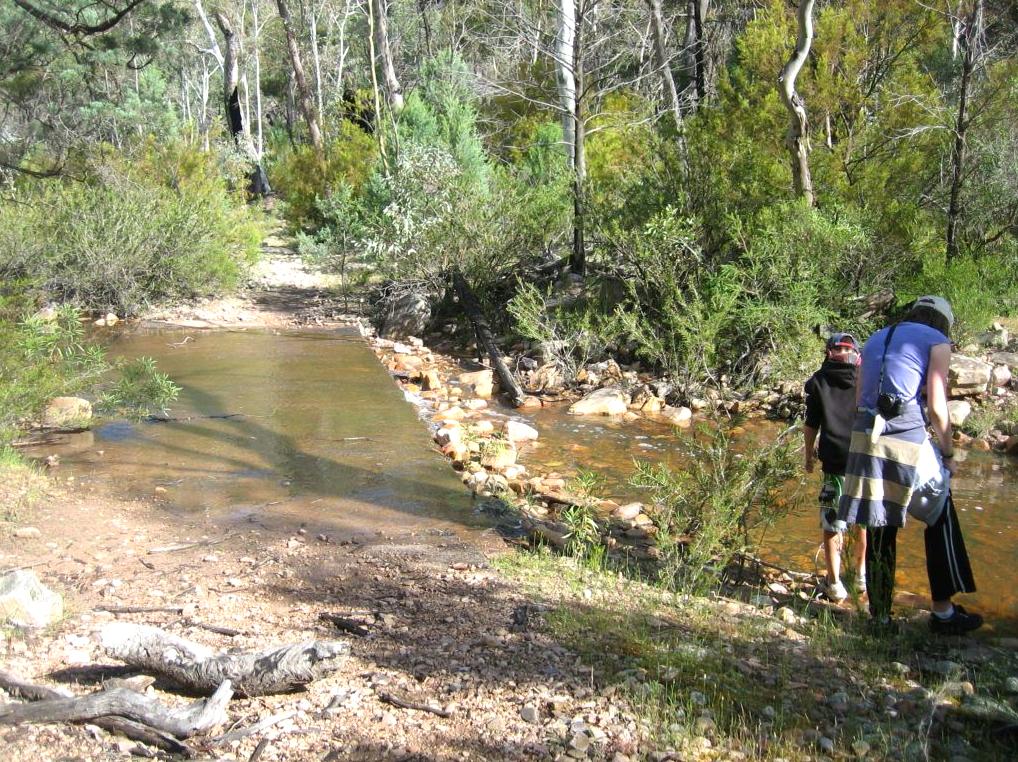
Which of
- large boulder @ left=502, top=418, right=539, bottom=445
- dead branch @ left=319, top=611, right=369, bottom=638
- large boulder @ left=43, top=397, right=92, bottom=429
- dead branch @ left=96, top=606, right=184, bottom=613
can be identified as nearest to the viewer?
dead branch @ left=319, top=611, right=369, bottom=638

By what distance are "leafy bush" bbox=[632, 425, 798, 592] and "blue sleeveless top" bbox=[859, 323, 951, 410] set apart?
84 cm

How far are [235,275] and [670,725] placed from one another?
558 inches

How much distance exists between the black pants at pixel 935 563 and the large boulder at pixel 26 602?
3889 millimetres

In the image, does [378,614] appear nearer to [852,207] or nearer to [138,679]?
[138,679]

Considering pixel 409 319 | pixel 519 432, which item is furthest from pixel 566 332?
pixel 409 319

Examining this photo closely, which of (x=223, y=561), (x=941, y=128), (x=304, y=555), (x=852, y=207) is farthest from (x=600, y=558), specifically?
(x=941, y=128)

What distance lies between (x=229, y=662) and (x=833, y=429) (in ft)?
11.5

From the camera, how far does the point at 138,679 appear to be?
3.30 metres

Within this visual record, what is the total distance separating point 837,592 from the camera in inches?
204

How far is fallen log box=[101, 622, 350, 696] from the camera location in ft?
10.7

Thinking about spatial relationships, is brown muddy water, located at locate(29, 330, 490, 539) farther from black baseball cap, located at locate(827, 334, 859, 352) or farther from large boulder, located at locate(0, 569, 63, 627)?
black baseball cap, located at locate(827, 334, 859, 352)

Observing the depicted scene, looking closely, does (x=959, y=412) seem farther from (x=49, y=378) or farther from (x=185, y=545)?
(x=49, y=378)

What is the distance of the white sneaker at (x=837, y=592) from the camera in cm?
516

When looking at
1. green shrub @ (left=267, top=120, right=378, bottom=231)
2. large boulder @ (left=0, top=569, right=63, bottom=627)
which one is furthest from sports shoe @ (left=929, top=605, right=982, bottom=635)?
green shrub @ (left=267, top=120, right=378, bottom=231)
